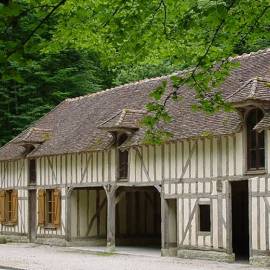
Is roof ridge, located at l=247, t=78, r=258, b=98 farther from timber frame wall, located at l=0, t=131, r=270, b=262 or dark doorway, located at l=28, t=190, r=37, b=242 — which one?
dark doorway, located at l=28, t=190, r=37, b=242

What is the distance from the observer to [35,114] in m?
34.9

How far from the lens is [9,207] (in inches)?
1079

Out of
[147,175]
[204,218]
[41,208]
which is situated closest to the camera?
[204,218]

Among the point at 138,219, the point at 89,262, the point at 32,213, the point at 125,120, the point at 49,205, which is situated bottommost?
the point at 89,262

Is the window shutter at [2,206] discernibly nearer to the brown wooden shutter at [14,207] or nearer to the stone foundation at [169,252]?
the brown wooden shutter at [14,207]

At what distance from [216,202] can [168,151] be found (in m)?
2.51

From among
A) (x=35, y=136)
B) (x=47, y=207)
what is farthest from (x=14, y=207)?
(x=35, y=136)

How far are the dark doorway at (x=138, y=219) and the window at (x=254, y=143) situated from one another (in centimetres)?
844

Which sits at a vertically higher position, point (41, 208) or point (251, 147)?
point (251, 147)

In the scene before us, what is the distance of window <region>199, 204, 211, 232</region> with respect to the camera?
17.6 m

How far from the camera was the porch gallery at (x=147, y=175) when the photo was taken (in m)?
16.2

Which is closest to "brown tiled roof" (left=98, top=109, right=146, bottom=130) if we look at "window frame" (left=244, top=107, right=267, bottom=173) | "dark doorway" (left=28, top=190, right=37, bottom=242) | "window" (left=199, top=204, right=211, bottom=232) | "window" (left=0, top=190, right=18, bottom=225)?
"window" (left=199, top=204, right=211, bottom=232)

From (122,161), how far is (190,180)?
11.7 ft

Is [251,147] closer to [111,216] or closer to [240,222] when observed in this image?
[240,222]
